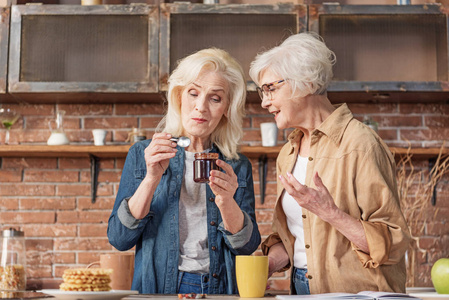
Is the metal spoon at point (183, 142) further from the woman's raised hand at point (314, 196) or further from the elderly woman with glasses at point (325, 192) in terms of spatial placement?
the woman's raised hand at point (314, 196)

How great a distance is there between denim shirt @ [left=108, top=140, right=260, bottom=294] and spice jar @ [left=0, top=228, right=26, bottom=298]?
0.29 metres

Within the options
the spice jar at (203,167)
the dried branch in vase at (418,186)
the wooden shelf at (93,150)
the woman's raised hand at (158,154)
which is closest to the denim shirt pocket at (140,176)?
the woman's raised hand at (158,154)

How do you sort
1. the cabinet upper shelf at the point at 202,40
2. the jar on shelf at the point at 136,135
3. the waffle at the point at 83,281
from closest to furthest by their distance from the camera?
the waffle at the point at 83,281 < the cabinet upper shelf at the point at 202,40 < the jar on shelf at the point at 136,135

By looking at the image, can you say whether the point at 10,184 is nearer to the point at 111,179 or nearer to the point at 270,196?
the point at 111,179

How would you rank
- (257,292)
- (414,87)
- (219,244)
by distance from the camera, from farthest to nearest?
(414,87), (219,244), (257,292)

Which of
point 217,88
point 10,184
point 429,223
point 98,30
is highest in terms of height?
point 98,30

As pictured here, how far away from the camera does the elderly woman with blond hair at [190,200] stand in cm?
181

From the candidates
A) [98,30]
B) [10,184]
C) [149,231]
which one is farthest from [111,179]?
[149,231]

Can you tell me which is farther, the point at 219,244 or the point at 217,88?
the point at 217,88

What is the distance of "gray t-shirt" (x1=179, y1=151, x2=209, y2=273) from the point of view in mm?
1833

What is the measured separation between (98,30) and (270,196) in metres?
1.42

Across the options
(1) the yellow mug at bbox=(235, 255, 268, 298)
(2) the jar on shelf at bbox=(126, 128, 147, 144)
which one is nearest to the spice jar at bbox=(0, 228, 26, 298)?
(1) the yellow mug at bbox=(235, 255, 268, 298)

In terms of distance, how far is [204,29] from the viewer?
3.29m

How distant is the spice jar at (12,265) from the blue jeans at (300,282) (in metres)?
0.84
